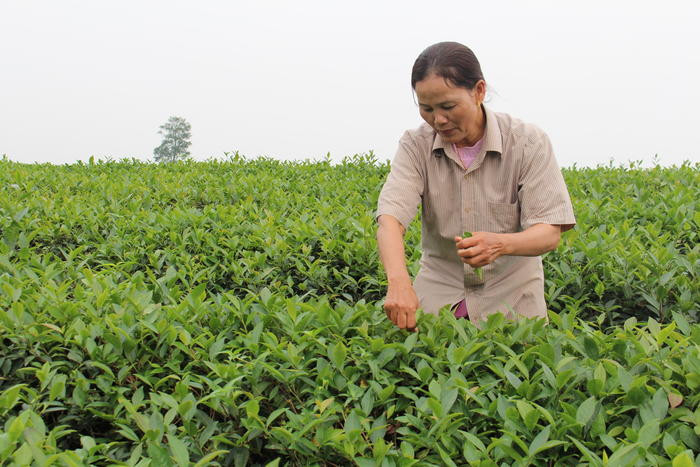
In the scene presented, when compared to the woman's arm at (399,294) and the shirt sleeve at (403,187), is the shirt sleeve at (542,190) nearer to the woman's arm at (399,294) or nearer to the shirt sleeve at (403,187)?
the shirt sleeve at (403,187)

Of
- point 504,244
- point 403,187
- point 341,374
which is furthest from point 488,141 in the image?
point 341,374

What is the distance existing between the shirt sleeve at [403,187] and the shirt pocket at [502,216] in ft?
1.03

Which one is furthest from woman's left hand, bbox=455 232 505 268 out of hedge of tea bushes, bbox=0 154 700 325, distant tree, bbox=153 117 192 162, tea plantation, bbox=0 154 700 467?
distant tree, bbox=153 117 192 162

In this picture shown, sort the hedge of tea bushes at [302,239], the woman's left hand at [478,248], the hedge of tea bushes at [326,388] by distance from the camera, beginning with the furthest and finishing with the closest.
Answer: the hedge of tea bushes at [302,239], the woman's left hand at [478,248], the hedge of tea bushes at [326,388]

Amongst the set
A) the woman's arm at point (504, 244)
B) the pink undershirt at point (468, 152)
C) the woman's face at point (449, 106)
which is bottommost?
the woman's arm at point (504, 244)

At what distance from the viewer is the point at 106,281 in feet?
10.1

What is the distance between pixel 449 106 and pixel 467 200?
49 centimetres

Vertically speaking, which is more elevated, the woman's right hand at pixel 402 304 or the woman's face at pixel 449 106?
the woman's face at pixel 449 106

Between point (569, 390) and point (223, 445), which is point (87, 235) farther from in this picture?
point (569, 390)

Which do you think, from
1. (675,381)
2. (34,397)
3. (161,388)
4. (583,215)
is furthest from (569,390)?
(583,215)

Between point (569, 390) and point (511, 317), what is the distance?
0.77 m

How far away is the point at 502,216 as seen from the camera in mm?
2822

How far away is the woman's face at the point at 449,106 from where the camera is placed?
2430 millimetres

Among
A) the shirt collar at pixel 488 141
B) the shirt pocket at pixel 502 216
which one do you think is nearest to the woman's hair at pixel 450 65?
the shirt collar at pixel 488 141
